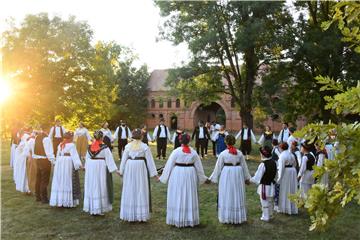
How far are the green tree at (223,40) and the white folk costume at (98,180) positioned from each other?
504 inches

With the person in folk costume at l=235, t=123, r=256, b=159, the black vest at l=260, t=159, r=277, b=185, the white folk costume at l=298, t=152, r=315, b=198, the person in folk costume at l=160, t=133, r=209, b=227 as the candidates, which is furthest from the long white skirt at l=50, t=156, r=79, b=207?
the person in folk costume at l=235, t=123, r=256, b=159

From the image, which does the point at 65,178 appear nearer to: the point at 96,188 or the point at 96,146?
the point at 96,188

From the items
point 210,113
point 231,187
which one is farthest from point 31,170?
point 210,113

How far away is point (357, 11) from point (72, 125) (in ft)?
90.2

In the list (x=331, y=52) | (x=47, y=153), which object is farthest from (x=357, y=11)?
(x=331, y=52)

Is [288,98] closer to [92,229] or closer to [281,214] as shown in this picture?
[281,214]

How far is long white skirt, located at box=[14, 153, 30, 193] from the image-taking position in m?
10.8

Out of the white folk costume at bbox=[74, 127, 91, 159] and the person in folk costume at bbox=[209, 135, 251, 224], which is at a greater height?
the white folk costume at bbox=[74, 127, 91, 159]

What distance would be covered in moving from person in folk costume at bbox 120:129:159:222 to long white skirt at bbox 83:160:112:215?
592mm

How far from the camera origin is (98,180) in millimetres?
8336

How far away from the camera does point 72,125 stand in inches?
1113

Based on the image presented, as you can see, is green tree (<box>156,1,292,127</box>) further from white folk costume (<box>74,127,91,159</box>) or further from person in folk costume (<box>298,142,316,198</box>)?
person in folk costume (<box>298,142,316,198</box>)

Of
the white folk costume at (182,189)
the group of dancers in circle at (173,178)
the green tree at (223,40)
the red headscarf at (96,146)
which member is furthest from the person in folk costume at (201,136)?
the white folk costume at (182,189)

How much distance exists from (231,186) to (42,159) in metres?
5.01
